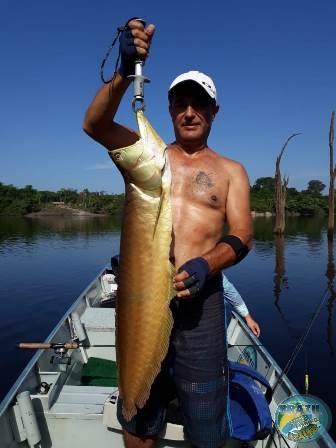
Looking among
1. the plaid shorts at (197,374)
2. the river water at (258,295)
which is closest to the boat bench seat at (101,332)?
the river water at (258,295)

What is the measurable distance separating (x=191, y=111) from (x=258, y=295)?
1669cm

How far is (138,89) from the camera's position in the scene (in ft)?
8.21

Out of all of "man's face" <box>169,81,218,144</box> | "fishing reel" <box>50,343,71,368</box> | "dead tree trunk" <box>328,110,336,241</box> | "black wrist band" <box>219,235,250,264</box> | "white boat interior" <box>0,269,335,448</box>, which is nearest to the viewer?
"black wrist band" <box>219,235,250,264</box>

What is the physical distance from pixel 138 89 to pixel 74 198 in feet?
394

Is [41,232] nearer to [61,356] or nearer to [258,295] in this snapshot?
[258,295]

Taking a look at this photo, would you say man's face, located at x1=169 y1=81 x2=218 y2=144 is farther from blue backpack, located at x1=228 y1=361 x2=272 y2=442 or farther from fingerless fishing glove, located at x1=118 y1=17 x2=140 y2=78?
blue backpack, located at x1=228 y1=361 x2=272 y2=442

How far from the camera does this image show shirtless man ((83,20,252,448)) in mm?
3115

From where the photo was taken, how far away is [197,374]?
3.12 m

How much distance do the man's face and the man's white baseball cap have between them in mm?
38

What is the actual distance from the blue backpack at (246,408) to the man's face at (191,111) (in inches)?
97.1

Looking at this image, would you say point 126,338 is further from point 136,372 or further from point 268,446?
point 268,446

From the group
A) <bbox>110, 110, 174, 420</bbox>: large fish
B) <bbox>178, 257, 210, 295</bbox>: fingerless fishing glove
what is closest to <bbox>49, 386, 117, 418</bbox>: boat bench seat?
<bbox>110, 110, 174, 420</bbox>: large fish
